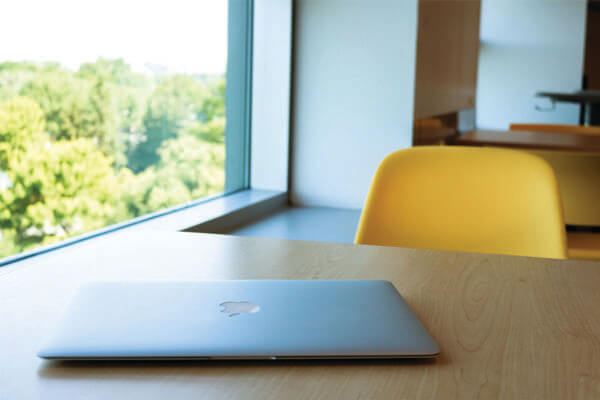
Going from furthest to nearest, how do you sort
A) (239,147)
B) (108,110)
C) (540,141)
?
1. (239,147)
2. (540,141)
3. (108,110)

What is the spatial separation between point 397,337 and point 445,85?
3381mm

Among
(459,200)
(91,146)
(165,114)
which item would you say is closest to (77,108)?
(91,146)

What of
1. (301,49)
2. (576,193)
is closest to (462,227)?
(576,193)

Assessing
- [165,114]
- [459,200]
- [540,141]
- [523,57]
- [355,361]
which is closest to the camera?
[355,361]

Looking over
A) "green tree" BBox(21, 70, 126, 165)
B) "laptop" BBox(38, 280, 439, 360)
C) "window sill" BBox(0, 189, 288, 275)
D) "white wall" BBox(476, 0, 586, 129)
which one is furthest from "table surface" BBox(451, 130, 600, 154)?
"white wall" BBox(476, 0, 586, 129)

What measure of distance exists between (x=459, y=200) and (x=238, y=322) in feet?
3.05

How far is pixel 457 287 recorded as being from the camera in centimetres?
87

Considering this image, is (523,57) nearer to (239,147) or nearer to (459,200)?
(239,147)

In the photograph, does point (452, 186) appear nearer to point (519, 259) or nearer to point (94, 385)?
point (519, 259)

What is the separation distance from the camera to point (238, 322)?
0.66 m

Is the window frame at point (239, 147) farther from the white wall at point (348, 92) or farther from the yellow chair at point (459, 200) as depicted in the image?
the yellow chair at point (459, 200)

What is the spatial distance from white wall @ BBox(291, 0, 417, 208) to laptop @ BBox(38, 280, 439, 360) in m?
2.32

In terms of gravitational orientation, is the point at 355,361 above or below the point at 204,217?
above

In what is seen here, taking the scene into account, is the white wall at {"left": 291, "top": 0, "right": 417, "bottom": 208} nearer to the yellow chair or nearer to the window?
the window
